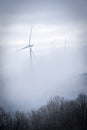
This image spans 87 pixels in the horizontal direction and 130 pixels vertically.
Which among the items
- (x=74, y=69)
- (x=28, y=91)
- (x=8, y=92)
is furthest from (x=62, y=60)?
(x=8, y=92)

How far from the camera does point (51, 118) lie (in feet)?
25.8

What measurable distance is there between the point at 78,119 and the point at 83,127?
0.82 feet

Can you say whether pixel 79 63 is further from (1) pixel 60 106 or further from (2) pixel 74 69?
(1) pixel 60 106

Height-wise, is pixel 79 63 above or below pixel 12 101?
above

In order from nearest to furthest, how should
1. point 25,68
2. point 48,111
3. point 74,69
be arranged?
1. point 48,111
2. point 25,68
3. point 74,69

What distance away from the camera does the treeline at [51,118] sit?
295 inches

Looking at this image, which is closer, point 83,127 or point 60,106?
point 83,127

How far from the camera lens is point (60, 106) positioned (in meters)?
8.62

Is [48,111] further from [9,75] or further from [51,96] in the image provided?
[9,75]

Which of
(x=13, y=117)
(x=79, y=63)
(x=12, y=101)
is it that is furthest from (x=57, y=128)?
(x=79, y=63)

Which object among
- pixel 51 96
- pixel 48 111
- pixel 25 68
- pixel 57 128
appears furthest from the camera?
pixel 25 68

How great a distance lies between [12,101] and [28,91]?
1084 mm

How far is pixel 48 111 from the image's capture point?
8336 millimetres

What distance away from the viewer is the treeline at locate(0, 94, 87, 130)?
24.6 ft
